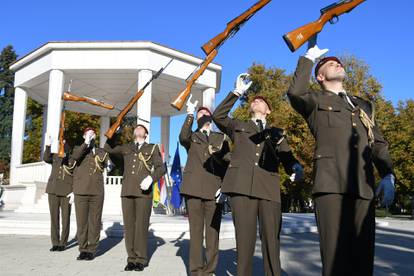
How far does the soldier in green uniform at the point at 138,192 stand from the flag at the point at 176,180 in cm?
877

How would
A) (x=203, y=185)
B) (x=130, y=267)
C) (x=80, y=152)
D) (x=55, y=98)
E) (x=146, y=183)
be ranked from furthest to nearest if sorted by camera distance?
(x=55, y=98) < (x=80, y=152) < (x=146, y=183) < (x=130, y=267) < (x=203, y=185)

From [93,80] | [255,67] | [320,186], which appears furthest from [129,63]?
[255,67]

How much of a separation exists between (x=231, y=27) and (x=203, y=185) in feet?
7.87

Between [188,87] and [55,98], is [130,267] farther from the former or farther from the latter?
[55,98]

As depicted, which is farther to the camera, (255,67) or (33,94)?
(255,67)

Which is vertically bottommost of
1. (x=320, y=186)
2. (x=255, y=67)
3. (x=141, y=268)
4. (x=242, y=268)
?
(x=141, y=268)

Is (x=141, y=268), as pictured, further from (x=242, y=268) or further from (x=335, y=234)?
(x=335, y=234)

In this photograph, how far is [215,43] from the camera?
644 centimetres

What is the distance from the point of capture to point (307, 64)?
10.5ft

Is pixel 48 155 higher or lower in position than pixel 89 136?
lower

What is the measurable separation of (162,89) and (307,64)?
18048mm

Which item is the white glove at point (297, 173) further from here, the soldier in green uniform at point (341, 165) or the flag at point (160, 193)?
the flag at point (160, 193)

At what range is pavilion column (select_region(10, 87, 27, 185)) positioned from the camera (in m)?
19.9

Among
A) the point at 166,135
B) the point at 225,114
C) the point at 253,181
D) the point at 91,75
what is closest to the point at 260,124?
the point at 225,114
